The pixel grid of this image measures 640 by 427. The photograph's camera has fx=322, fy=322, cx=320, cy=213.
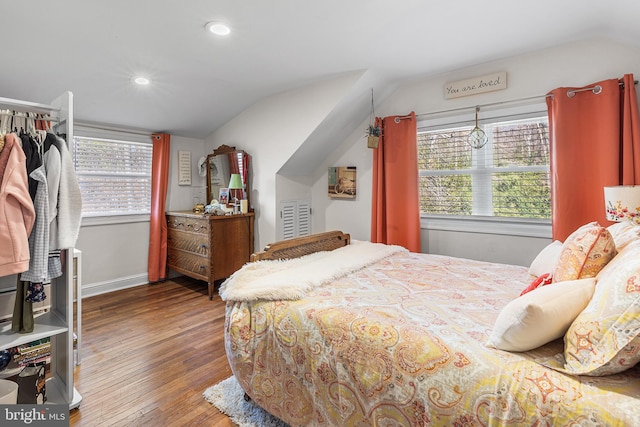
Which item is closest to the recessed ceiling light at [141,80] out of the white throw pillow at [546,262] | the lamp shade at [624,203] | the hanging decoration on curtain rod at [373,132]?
the hanging decoration on curtain rod at [373,132]

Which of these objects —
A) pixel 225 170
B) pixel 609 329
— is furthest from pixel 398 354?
pixel 225 170

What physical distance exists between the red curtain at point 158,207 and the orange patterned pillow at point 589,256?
13.0 feet

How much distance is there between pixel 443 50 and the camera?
2.59m

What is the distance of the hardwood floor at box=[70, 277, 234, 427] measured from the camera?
1.71 meters

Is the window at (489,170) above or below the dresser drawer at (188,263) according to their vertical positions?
above

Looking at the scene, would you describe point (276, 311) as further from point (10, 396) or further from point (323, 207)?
point (323, 207)

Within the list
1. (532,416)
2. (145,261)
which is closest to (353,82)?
(532,416)

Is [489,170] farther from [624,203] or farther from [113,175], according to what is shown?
[113,175]

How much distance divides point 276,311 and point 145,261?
3.22 meters

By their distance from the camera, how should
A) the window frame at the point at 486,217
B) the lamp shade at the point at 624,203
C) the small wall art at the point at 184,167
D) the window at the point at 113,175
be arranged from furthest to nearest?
the small wall art at the point at 184,167
the window at the point at 113,175
the window frame at the point at 486,217
the lamp shade at the point at 624,203

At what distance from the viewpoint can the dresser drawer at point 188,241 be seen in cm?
352

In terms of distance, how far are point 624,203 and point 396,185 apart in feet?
5.67

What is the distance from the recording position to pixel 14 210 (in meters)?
1.47

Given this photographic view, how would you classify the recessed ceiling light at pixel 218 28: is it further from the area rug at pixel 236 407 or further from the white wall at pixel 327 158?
the area rug at pixel 236 407
